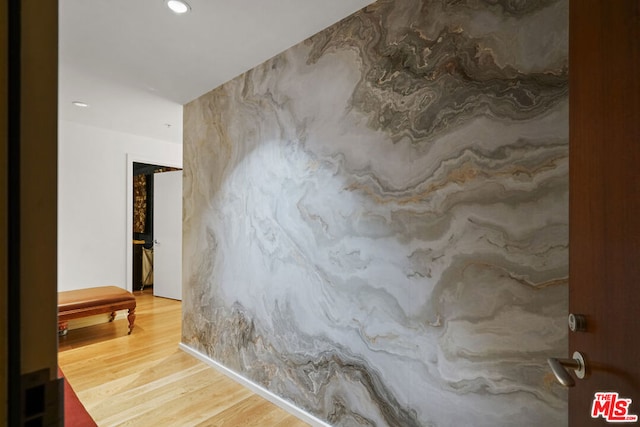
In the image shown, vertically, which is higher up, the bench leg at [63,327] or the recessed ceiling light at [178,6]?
the recessed ceiling light at [178,6]

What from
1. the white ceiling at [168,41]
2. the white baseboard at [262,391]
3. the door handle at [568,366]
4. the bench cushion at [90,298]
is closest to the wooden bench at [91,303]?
the bench cushion at [90,298]

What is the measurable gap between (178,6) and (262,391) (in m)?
2.56

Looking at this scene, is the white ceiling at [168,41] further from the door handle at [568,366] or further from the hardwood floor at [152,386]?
the hardwood floor at [152,386]

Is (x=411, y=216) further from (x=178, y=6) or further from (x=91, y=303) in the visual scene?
(x=91, y=303)

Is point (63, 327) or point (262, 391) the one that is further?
point (63, 327)

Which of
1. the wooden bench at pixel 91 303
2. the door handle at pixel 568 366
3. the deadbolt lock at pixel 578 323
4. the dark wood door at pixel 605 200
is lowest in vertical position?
the wooden bench at pixel 91 303

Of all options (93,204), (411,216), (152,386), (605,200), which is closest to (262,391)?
(152,386)

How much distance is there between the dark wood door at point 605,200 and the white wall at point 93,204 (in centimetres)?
447

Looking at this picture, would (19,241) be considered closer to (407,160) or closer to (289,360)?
(407,160)

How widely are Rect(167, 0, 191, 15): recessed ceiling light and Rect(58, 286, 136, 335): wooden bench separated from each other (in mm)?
2896

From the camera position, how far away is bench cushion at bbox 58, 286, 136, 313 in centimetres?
295

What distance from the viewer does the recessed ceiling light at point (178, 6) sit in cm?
161

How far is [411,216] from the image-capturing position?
150 cm

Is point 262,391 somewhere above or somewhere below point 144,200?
below
